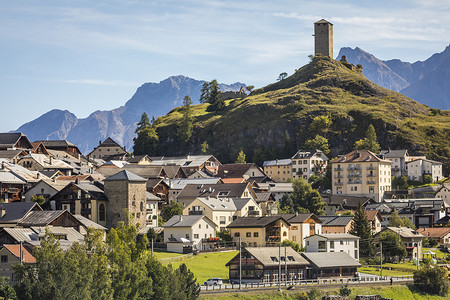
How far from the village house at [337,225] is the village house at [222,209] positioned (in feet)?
35.1

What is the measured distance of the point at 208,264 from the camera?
88688 mm

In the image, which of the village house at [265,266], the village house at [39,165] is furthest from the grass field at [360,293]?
the village house at [39,165]

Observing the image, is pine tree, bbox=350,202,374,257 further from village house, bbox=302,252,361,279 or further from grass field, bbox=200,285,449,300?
grass field, bbox=200,285,449,300

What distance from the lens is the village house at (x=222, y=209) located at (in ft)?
369

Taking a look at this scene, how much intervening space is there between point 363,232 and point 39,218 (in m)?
48.5

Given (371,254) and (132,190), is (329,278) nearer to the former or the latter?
(371,254)

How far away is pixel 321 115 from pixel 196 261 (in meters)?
112

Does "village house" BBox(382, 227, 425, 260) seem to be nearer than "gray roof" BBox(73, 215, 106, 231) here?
No

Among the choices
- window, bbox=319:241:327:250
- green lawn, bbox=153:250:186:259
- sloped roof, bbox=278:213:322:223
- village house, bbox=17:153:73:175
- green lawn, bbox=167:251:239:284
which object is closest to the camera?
green lawn, bbox=167:251:239:284

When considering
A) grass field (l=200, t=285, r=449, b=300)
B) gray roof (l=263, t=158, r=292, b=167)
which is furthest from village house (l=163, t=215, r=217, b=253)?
gray roof (l=263, t=158, r=292, b=167)

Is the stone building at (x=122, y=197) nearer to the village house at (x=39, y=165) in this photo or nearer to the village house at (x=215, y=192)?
the village house at (x=215, y=192)

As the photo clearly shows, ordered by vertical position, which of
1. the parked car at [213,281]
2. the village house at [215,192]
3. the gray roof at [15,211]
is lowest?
the parked car at [213,281]

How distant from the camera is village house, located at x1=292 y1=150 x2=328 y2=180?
6703 inches

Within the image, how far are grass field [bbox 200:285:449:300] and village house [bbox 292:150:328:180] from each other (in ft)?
257
